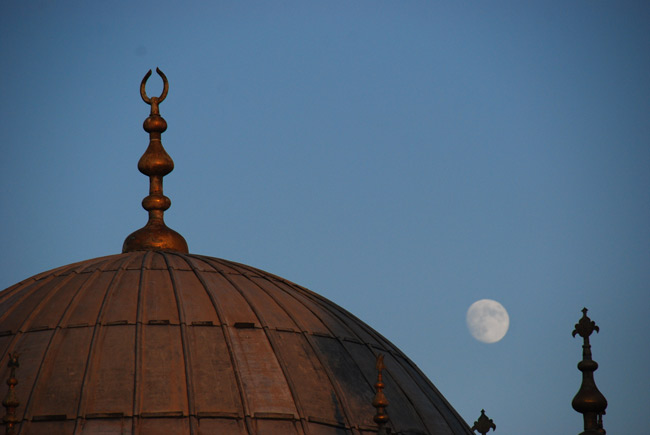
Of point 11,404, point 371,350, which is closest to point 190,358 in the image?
point 11,404

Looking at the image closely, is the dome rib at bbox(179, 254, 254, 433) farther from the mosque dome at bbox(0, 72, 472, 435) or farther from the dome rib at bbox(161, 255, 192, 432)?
the dome rib at bbox(161, 255, 192, 432)

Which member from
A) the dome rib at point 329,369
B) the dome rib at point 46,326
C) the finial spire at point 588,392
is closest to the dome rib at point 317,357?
the dome rib at point 329,369

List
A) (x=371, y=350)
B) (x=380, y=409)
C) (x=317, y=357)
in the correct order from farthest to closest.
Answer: (x=371, y=350), (x=317, y=357), (x=380, y=409)

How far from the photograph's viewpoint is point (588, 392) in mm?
44125

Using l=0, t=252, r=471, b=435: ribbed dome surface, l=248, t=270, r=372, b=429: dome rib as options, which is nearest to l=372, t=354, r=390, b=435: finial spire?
l=248, t=270, r=372, b=429: dome rib

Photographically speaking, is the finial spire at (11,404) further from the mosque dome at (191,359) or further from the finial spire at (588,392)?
the finial spire at (588,392)

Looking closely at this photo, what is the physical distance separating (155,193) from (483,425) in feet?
40.7

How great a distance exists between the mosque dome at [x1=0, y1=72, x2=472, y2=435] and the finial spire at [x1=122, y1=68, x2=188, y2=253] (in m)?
1.21

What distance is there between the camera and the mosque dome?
39.6m

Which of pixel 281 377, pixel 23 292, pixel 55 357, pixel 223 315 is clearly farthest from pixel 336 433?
pixel 23 292

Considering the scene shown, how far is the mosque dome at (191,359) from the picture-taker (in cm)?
3959

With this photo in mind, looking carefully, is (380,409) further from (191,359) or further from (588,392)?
(588,392)

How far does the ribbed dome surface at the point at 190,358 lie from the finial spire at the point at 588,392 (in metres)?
3.59

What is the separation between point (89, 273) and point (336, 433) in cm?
918
